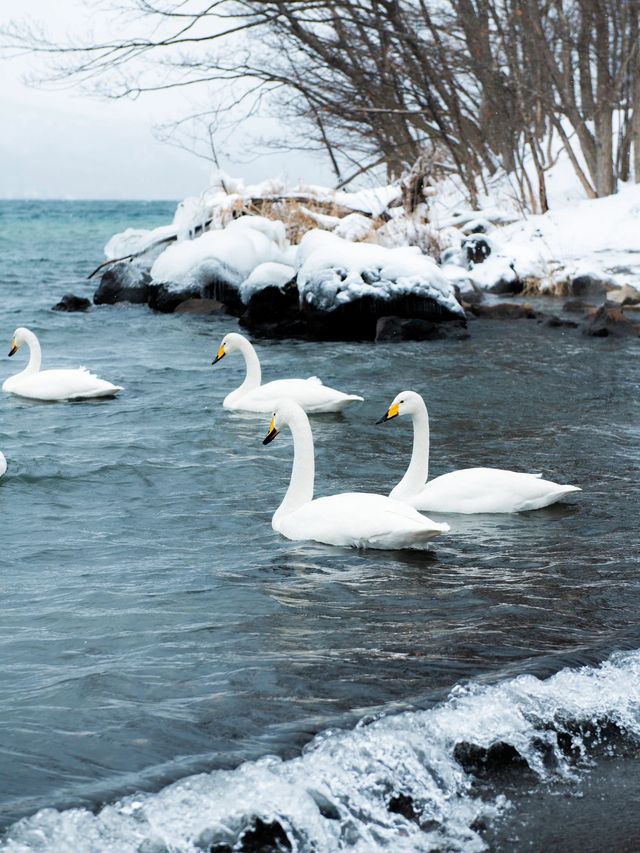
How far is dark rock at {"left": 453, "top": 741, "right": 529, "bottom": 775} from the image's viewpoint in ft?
13.4

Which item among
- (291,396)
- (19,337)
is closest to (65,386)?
(19,337)

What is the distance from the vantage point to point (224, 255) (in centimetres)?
1880

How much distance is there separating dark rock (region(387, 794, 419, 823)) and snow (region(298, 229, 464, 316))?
11656mm

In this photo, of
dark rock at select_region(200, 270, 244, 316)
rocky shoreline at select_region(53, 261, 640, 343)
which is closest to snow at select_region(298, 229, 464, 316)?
rocky shoreline at select_region(53, 261, 640, 343)

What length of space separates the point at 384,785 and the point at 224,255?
1553cm

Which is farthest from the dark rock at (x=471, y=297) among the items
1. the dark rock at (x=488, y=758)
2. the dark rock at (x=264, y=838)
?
the dark rock at (x=264, y=838)

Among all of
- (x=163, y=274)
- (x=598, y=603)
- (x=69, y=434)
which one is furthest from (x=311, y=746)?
(x=163, y=274)

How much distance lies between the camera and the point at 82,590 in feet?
19.0

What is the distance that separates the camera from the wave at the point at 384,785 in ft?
11.7

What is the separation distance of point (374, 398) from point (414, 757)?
7.46 m

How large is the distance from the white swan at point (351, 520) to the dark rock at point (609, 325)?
8713 millimetres

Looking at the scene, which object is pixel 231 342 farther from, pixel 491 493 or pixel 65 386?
pixel 491 493

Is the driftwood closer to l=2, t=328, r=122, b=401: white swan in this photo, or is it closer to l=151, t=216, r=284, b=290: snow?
l=151, t=216, r=284, b=290: snow

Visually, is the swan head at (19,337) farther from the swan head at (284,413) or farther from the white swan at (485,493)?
the white swan at (485,493)
